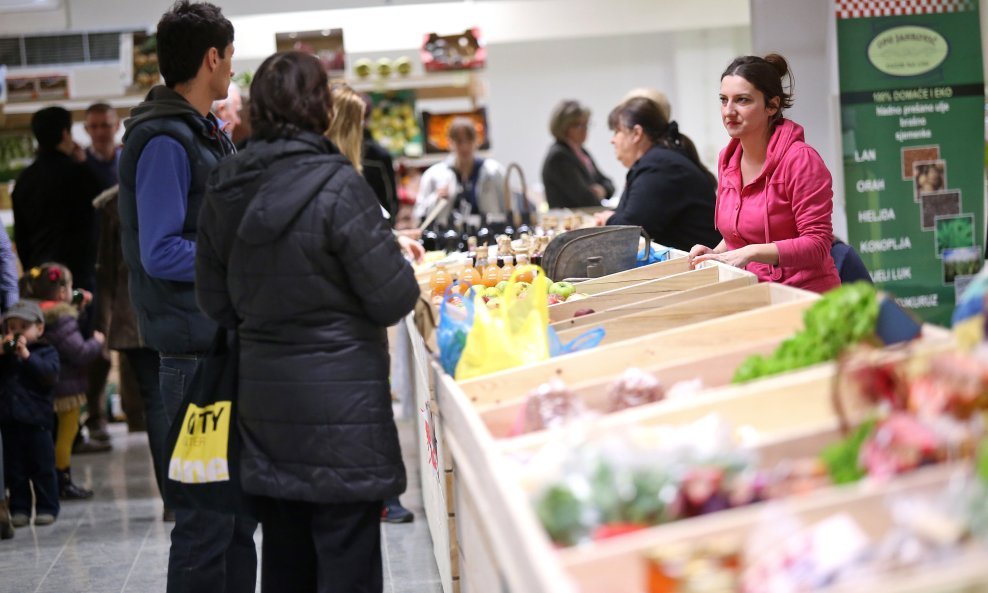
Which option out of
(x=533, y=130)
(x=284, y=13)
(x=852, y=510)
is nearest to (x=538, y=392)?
(x=852, y=510)

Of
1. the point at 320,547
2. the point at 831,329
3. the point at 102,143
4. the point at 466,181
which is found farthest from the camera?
the point at 466,181

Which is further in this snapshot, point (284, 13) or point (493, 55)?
point (493, 55)

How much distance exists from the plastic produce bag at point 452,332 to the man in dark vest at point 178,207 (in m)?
0.72

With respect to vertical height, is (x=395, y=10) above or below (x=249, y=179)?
above

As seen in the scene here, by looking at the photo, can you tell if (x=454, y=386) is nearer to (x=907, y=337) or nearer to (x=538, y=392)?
(x=538, y=392)

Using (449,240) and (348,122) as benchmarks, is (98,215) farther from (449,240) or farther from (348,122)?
(348,122)

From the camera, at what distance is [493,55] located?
41.1ft

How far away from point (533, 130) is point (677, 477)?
35.9ft

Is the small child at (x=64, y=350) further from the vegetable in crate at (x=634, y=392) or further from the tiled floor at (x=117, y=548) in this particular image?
the vegetable in crate at (x=634, y=392)

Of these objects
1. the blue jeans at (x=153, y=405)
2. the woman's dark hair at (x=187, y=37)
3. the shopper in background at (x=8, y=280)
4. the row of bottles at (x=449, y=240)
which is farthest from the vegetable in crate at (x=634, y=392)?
the row of bottles at (x=449, y=240)

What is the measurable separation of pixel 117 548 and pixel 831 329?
363cm

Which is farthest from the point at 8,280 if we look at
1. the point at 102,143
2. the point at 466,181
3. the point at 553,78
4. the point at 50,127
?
the point at 553,78

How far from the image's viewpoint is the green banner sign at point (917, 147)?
6.21 metres

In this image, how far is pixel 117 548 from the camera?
4945mm
